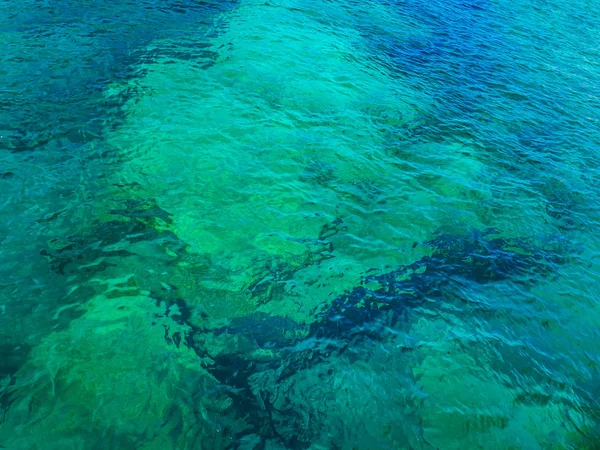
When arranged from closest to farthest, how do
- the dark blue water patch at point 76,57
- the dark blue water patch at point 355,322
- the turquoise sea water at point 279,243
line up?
the dark blue water patch at point 355,322 → the turquoise sea water at point 279,243 → the dark blue water patch at point 76,57

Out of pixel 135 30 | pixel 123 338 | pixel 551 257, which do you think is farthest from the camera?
pixel 135 30

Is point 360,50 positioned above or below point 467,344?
above

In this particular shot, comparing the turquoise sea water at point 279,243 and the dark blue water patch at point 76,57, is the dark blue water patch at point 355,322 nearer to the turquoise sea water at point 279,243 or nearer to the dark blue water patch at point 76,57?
the turquoise sea water at point 279,243

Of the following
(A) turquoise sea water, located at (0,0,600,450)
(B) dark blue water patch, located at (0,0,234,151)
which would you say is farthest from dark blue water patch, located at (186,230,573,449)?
(B) dark blue water patch, located at (0,0,234,151)

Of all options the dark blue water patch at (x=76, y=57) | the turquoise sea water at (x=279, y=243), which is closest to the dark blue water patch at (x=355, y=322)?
the turquoise sea water at (x=279, y=243)

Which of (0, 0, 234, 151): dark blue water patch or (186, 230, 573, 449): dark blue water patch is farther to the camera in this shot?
(0, 0, 234, 151): dark blue water patch

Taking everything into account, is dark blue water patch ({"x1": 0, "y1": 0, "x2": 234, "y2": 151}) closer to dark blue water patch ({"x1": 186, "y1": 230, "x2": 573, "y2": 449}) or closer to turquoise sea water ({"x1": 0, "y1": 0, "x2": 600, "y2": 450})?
turquoise sea water ({"x1": 0, "y1": 0, "x2": 600, "y2": 450})

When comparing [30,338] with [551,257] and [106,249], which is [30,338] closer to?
[106,249]

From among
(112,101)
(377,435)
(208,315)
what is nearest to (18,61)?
(112,101)

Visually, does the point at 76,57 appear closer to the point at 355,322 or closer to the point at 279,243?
the point at 279,243
